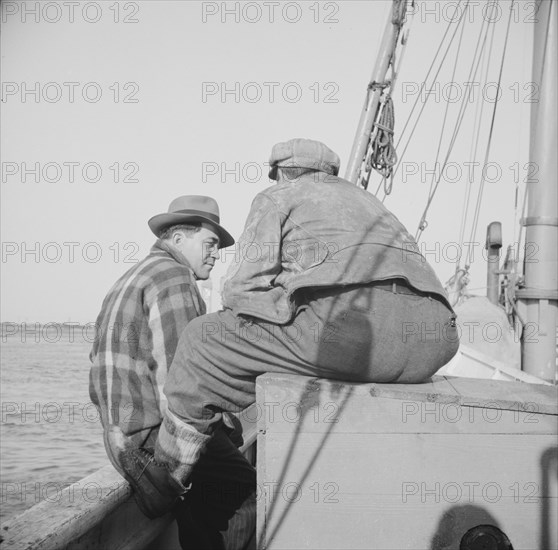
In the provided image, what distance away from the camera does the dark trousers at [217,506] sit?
8.56ft

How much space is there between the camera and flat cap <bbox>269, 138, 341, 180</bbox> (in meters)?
2.39

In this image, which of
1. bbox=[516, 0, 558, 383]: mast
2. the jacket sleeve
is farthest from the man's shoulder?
Answer: bbox=[516, 0, 558, 383]: mast

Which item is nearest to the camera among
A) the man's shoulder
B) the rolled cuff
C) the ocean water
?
the rolled cuff

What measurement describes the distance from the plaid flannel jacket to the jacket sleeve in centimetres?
42

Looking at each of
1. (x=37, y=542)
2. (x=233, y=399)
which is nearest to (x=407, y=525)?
(x=233, y=399)

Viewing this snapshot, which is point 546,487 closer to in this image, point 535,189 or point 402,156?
point 535,189

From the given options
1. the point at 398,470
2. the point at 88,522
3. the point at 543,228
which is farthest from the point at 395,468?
the point at 543,228

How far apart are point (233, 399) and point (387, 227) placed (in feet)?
2.72

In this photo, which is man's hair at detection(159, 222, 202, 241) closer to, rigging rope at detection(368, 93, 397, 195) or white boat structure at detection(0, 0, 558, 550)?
white boat structure at detection(0, 0, 558, 550)

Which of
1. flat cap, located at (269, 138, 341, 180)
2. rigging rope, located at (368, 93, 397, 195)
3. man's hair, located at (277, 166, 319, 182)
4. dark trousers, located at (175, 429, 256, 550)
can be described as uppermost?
rigging rope, located at (368, 93, 397, 195)

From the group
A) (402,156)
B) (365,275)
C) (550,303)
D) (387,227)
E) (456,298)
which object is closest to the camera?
(365,275)

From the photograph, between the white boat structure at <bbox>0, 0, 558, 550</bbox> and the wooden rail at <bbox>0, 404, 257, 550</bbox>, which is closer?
the wooden rail at <bbox>0, 404, 257, 550</bbox>

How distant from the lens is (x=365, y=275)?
204cm

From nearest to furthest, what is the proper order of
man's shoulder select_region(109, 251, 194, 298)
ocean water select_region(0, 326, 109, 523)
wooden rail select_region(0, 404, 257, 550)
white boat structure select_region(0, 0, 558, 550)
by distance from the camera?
wooden rail select_region(0, 404, 257, 550), white boat structure select_region(0, 0, 558, 550), man's shoulder select_region(109, 251, 194, 298), ocean water select_region(0, 326, 109, 523)
